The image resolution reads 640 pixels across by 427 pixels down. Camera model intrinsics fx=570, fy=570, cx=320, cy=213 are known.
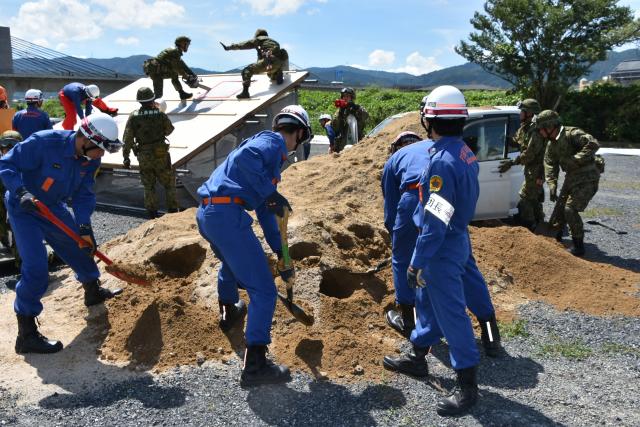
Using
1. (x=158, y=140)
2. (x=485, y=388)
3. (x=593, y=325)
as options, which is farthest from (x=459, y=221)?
(x=158, y=140)

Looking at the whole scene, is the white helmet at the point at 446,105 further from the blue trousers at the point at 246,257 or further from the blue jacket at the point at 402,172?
the blue trousers at the point at 246,257

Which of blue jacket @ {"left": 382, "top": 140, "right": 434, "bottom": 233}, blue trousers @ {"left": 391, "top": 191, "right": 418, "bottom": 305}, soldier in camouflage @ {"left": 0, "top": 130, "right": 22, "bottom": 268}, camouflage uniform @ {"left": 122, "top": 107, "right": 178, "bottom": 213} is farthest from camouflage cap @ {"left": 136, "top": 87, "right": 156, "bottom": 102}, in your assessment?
blue trousers @ {"left": 391, "top": 191, "right": 418, "bottom": 305}

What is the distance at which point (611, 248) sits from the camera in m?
7.78

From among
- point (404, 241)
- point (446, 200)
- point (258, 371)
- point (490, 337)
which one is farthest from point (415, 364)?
point (446, 200)

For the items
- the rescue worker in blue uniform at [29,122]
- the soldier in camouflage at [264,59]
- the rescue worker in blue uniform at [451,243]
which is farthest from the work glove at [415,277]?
the soldier in camouflage at [264,59]

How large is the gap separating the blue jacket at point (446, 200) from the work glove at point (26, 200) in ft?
9.20

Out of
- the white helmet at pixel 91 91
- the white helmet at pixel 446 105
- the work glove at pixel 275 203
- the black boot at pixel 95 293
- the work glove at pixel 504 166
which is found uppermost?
the white helmet at pixel 91 91

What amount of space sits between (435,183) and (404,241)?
1.18m

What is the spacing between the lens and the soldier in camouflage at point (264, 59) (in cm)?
1123

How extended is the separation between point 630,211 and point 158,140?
27.1 feet

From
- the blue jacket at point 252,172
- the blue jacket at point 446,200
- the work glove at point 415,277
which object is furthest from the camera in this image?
the blue jacket at point 252,172

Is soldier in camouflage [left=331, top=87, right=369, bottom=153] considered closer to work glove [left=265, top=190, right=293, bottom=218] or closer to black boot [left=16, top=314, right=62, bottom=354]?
work glove [left=265, top=190, right=293, bottom=218]

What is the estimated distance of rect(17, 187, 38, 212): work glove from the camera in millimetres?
4176

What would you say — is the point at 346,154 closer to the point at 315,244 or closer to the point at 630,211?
the point at 315,244
